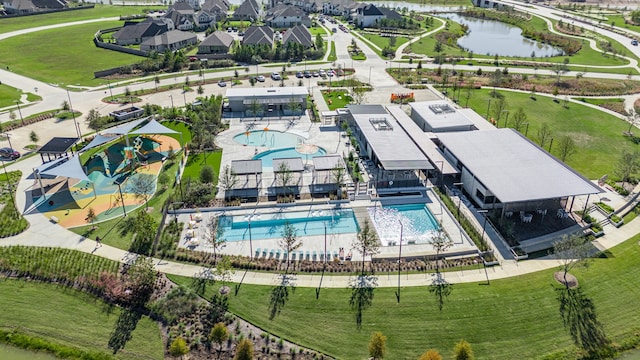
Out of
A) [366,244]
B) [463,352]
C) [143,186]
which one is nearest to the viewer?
[463,352]

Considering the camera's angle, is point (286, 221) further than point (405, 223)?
No

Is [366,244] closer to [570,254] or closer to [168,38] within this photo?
[570,254]

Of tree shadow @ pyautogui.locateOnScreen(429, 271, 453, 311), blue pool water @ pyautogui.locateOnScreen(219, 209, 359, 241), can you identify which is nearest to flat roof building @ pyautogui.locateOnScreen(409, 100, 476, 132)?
blue pool water @ pyautogui.locateOnScreen(219, 209, 359, 241)

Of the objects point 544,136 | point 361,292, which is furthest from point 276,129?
point 544,136

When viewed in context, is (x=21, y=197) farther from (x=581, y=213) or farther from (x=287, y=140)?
(x=581, y=213)

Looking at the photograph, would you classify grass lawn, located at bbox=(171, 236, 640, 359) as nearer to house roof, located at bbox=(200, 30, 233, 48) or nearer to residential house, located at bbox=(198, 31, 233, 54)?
residential house, located at bbox=(198, 31, 233, 54)

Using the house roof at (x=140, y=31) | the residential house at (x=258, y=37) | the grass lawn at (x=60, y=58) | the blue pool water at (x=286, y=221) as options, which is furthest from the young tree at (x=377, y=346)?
the house roof at (x=140, y=31)

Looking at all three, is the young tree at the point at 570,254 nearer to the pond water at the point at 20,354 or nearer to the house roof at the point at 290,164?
the house roof at the point at 290,164
